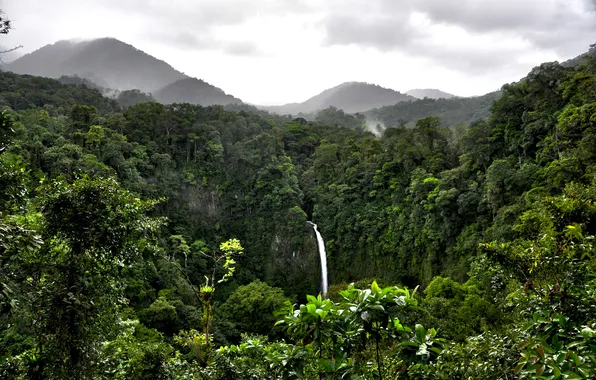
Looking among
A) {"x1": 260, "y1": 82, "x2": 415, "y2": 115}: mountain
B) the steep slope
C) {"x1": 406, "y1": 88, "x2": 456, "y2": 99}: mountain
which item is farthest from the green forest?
{"x1": 406, "y1": 88, "x2": 456, "y2": 99}: mountain

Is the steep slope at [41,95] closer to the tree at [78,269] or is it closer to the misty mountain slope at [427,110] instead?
the tree at [78,269]

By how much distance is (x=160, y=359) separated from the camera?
5.10 metres

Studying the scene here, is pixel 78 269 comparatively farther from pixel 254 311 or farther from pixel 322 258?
pixel 322 258

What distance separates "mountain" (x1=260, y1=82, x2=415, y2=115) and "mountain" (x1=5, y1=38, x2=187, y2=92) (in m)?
32.1

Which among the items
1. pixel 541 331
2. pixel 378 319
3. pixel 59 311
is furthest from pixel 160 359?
pixel 541 331

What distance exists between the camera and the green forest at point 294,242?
2.25 m

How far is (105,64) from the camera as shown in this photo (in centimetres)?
8644

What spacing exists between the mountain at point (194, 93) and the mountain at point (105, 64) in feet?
34.2

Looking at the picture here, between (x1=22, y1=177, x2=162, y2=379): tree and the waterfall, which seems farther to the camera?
the waterfall

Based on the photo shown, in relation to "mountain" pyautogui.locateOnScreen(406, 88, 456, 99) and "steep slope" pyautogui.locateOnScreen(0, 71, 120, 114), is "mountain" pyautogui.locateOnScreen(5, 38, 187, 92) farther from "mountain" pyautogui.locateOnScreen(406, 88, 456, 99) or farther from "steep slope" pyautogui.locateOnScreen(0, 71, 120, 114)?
"mountain" pyautogui.locateOnScreen(406, 88, 456, 99)

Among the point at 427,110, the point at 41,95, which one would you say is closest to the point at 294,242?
the point at 41,95

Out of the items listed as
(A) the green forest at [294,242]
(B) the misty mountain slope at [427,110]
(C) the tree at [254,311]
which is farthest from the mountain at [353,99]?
(C) the tree at [254,311]

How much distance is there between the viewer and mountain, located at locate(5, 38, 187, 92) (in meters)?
79.8

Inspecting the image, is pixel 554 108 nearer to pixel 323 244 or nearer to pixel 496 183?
pixel 496 183
